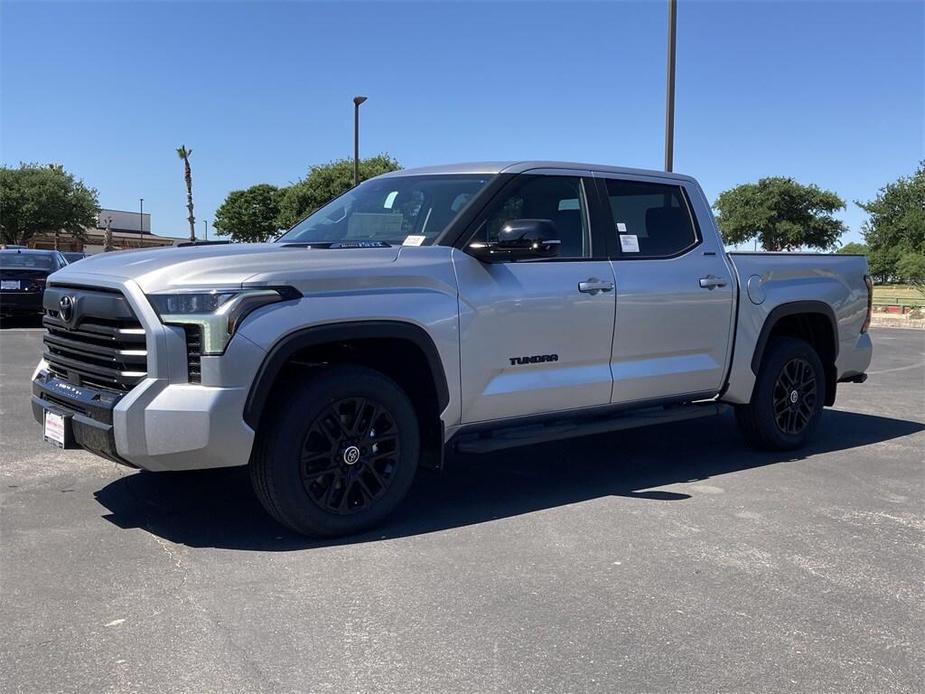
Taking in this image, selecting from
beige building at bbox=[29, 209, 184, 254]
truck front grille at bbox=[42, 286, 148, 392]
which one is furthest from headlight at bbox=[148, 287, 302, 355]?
beige building at bbox=[29, 209, 184, 254]

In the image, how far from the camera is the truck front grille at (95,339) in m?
4.02

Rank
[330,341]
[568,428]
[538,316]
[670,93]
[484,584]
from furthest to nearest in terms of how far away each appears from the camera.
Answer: [670,93] < [568,428] < [538,316] < [330,341] < [484,584]

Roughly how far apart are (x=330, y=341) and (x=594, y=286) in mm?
1774

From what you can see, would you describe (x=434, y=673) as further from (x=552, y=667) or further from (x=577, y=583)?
(x=577, y=583)

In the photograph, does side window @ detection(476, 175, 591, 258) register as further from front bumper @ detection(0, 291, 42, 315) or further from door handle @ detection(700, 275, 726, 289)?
front bumper @ detection(0, 291, 42, 315)

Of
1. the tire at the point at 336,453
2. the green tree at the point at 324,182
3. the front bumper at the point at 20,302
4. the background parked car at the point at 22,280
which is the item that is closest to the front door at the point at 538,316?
the tire at the point at 336,453

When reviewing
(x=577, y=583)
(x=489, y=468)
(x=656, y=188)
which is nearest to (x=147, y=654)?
(x=577, y=583)

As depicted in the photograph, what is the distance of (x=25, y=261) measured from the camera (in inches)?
645

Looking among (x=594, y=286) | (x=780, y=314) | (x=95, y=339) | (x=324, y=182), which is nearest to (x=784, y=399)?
(x=780, y=314)

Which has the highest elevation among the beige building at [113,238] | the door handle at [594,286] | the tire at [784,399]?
the beige building at [113,238]

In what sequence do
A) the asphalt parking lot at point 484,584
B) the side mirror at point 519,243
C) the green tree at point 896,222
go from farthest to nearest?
the green tree at point 896,222, the side mirror at point 519,243, the asphalt parking lot at point 484,584

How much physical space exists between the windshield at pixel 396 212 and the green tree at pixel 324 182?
1685 inches

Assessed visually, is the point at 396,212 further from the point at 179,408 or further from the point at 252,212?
the point at 252,212

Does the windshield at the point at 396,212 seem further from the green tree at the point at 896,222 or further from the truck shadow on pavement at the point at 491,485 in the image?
the green tree at the point at 896,222
